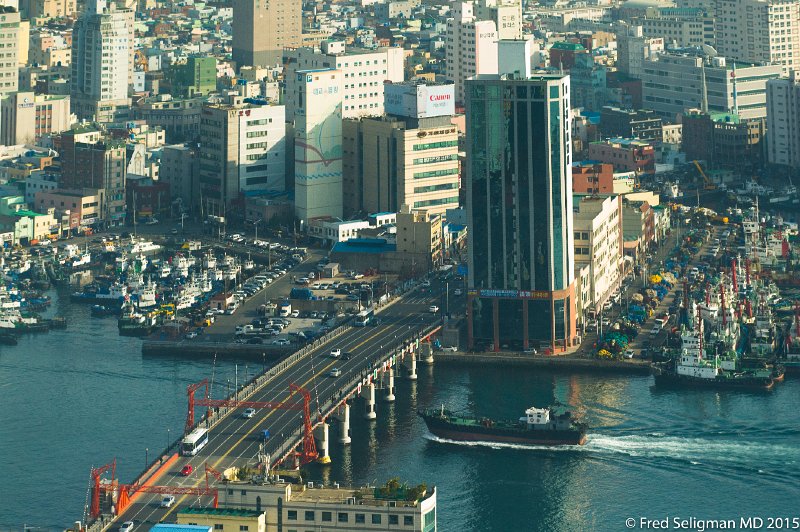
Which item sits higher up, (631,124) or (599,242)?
(631,124)

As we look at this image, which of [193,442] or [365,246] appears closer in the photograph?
[193,442]

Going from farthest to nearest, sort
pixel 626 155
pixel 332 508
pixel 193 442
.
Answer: pixel 626 155 < pixel 193 442 < pixel 332 508

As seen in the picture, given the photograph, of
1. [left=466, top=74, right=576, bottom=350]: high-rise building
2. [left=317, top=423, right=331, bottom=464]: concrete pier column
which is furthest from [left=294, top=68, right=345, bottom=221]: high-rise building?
[left=317, top=423, right=331, bottom=464]: concrete pier column

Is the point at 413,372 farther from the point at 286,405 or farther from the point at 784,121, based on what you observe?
the point at 784,121

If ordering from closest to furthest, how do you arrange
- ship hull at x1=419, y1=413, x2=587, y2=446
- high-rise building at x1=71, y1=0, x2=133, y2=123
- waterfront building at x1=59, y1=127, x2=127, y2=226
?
ship hull at x1=419, y1=413, x2=587, y2=446 < waterfront building at x1=59, y1=127, x2=127, y2=226 < high-rise building at x1=71, y1=0, x2=133, y2=123

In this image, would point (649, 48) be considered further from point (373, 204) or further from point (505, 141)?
point (505, 141)

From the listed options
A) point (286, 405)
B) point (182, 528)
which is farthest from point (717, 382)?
point (182, 528)

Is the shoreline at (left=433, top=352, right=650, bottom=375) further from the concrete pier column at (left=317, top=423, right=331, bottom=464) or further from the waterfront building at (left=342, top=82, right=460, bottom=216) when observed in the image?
the waterfront building at (left=342, top=82, right=460, bottom=216)

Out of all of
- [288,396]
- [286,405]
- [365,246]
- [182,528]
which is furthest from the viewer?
[365,246]
